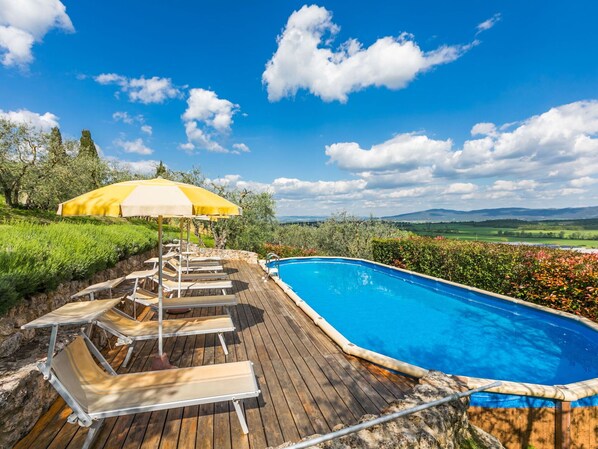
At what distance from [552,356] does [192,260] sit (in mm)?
11348

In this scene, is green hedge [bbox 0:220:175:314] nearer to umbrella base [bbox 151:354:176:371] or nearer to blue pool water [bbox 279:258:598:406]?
umbrella base [bbox 151:354:176:371]

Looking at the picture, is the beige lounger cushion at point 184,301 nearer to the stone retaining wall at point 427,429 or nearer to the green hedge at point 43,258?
the green hedge at point 43,258

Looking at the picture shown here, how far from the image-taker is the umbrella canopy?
9.46 ft

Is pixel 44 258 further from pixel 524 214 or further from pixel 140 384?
pixel 524 214

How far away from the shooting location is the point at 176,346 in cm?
462

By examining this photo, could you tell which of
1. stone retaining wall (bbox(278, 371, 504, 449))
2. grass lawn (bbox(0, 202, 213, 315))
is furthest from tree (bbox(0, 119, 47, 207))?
stone retaining wall (bbox(278, 371, 504, 449))

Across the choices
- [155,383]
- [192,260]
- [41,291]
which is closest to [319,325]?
[155,383]

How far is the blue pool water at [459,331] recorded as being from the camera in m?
6.06

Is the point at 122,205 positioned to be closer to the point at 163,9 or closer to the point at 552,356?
the point at 552,356

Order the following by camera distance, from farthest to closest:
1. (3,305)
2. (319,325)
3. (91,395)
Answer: (319,325)
(3,305)
(91,395)

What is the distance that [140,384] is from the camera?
2730 millimetres

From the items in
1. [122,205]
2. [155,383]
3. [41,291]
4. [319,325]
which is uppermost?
[122,205]

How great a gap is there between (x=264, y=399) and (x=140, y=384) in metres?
1.43

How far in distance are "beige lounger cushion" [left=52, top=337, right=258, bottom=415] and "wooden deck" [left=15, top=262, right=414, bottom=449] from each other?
1.55ft
